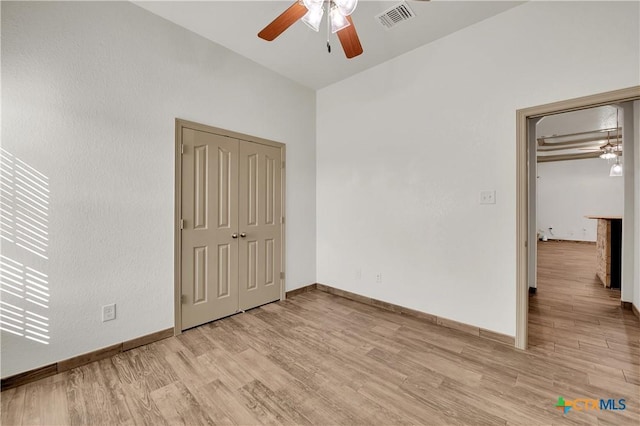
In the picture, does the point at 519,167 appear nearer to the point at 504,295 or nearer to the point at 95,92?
the point at 504,295

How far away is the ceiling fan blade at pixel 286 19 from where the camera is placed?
66.0 inches

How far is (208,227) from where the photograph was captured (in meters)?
2.86

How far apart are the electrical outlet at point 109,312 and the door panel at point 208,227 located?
58 centimetres

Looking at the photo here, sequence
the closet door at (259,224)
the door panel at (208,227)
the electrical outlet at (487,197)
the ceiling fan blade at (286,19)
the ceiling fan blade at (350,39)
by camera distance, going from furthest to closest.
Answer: the closet door at (259,224)
the door panel at (208,227)
the electrical outlet at (487,197)
the ceiling fan blade at (350,39)
the ceiling fan blade at (286,19)

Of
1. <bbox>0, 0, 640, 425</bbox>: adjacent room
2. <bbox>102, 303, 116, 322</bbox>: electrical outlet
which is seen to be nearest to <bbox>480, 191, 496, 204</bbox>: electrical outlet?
<bbox>0, 0, 640, 425</bbox>: adjacent room

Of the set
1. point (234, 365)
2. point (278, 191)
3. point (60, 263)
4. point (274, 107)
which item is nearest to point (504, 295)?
point (234, 365)

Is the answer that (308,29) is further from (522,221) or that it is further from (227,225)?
(522,221)

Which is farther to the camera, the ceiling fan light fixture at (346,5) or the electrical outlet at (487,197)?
→ the electrical outlet at (487,197)

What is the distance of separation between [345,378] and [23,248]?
2.52 metres

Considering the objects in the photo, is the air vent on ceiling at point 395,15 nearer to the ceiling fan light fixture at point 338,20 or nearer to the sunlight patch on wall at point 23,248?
the ceiling fan light fixture at point 338,20

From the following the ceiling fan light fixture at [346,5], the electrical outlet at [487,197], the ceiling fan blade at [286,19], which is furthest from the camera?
the electrical outlet at [487,197]

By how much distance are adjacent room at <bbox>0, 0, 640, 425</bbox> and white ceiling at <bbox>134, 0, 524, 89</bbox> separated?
0.03 metres

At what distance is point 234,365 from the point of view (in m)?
2.11

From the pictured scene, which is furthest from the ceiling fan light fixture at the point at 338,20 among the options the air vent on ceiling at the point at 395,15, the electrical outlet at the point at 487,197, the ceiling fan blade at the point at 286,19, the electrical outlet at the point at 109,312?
the electrical outlet at the point at 109,312
